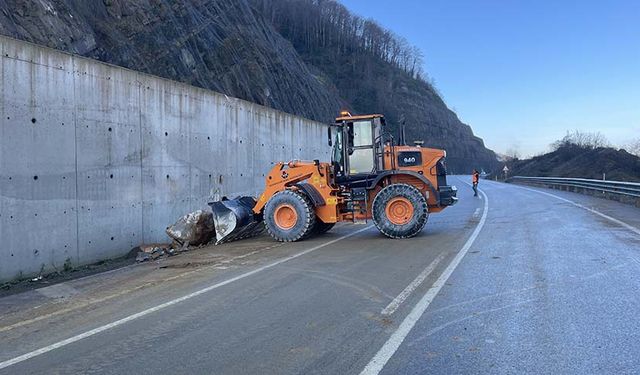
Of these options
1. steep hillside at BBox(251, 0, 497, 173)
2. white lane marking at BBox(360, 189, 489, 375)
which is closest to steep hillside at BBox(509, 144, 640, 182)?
steep hillside at BBox(251, 0, 497, 173)

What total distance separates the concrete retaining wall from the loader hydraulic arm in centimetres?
214

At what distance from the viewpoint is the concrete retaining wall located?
8.82m

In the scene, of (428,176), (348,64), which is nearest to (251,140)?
(428,176)

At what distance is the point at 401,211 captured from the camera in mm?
12289

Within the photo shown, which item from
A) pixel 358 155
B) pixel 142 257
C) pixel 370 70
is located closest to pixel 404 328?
pixel 142 257

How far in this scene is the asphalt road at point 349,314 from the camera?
4.58m

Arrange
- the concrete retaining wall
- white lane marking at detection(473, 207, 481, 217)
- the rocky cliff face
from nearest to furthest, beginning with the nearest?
the concrete retaining wall
white lane marking at detection(473, 207, 481, 217)
the rocky cliff face

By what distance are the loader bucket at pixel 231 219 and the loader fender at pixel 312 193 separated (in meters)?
1.53

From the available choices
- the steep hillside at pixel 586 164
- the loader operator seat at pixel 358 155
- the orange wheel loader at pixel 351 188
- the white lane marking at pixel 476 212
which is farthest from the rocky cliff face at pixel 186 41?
the steep hillside at pixel 586 164

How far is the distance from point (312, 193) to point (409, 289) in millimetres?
6054

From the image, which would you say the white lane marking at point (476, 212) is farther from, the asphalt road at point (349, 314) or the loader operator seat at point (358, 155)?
the asphalt road at point (349, 314)

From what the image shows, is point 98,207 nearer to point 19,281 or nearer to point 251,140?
point 19,281

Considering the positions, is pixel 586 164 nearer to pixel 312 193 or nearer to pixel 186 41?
pixel 186 41

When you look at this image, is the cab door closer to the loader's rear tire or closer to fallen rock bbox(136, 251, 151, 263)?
the loader's rear tire
